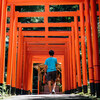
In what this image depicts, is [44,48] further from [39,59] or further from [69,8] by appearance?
[69,8]

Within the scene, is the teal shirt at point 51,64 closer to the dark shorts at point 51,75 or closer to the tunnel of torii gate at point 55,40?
the dark shorts at point 51,75

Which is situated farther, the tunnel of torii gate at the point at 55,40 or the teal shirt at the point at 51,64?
the teal shirt at the point at 51,64

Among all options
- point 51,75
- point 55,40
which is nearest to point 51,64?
point 51,75

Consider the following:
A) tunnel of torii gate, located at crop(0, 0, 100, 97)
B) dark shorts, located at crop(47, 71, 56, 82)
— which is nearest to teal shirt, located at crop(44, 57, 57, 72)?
dark shorts, located at crop(47, 71, 56, 82)

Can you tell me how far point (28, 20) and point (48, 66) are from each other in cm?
1639

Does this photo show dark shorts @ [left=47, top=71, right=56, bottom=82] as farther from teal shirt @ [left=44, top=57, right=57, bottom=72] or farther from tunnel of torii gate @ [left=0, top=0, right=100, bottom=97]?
tunnel of torii gate @ [left=0, top=0, right=100, bottom=97]

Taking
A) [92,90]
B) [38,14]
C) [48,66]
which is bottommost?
[92,90]

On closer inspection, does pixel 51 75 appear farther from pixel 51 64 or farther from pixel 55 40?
pixel 55 40

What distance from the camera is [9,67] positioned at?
9.71m

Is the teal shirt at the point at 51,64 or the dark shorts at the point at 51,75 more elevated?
the teal shirt at the point at 51,64

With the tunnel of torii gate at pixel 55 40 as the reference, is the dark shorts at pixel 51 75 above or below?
below

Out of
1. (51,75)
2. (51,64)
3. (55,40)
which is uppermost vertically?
(55,40)

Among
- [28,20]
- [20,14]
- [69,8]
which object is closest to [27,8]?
[28,20]

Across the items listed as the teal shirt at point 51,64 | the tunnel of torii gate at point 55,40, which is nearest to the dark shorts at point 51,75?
the teal shirt at point 51,64
